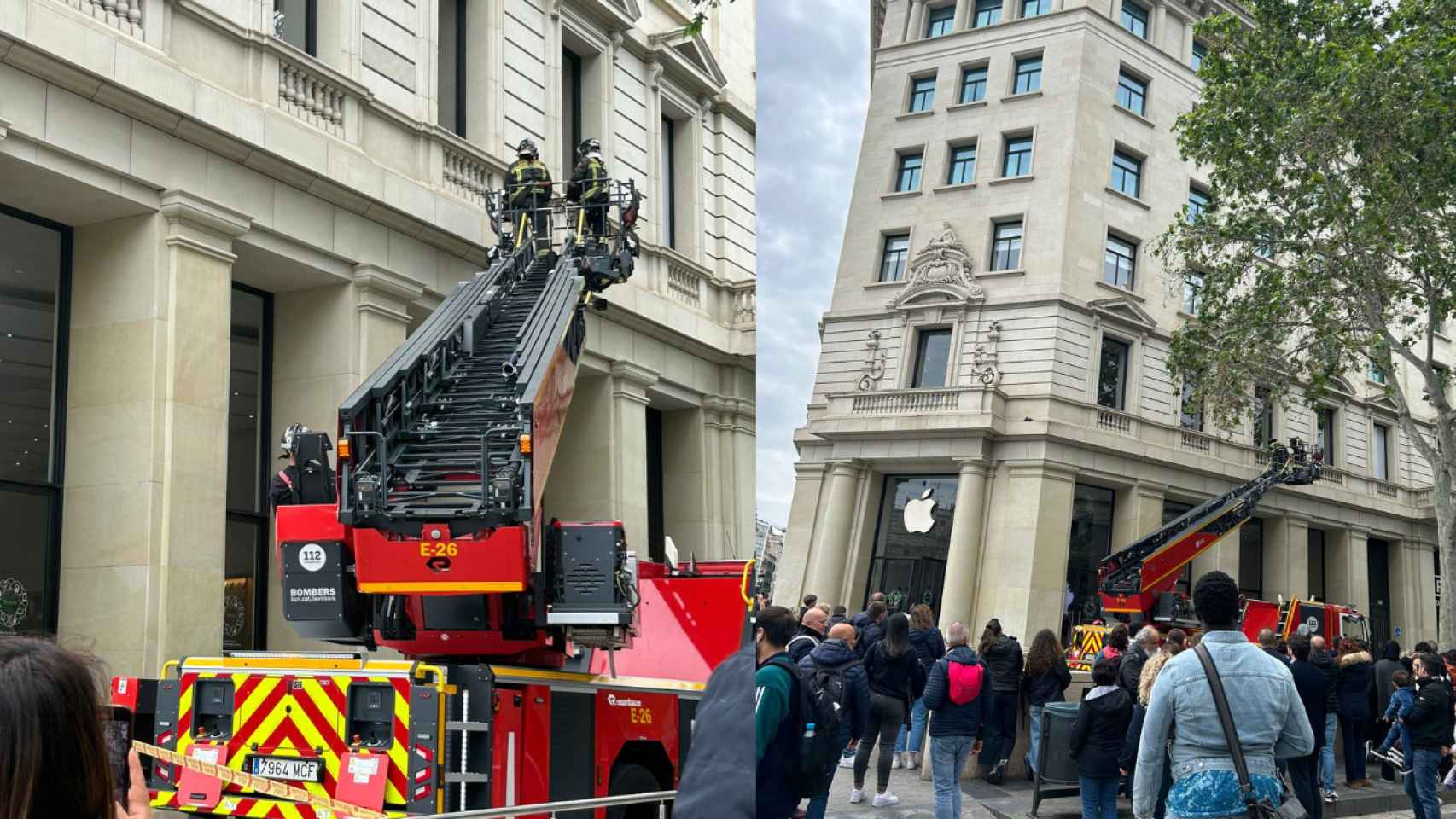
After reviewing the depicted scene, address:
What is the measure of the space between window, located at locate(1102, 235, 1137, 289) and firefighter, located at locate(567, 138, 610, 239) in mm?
1274

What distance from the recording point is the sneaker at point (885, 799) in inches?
146

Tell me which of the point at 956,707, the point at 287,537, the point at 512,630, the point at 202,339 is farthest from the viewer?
the point at 956,707

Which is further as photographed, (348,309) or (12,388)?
(348,309)

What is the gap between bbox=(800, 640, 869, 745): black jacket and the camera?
4.01 m

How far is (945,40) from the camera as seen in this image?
254cm

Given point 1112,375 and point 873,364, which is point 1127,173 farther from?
point 873,364

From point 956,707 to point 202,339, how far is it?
4.69 meters

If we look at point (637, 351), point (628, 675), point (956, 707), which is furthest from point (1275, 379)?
point (956, 707)

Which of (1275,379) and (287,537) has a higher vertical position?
(1275,379)

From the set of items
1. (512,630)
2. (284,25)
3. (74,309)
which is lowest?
(512,630)

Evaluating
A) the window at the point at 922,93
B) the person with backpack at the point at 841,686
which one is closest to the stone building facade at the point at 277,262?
the person with backpack at the point at 841,686

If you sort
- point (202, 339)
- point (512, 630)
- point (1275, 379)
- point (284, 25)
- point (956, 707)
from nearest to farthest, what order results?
point (202, 339)
point (284, 25)
point (1275, 379)
point (512, 630)
point (956, 707)

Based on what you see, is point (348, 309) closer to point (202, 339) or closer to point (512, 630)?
point (202, 339)

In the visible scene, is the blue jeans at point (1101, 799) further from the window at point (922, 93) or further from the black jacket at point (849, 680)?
the window at point (922, 93)
